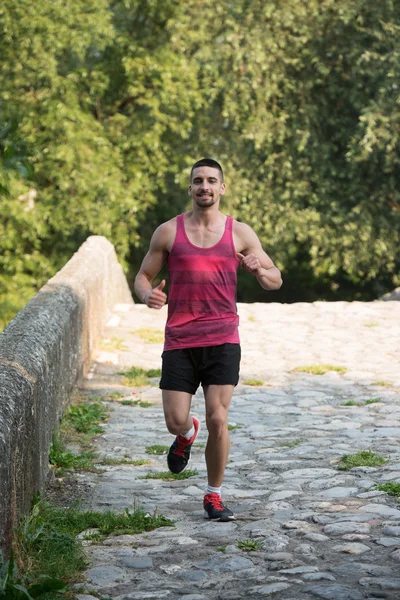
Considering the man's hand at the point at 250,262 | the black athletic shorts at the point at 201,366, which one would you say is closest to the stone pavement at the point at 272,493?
the black athletic shorts at the point at 201,366

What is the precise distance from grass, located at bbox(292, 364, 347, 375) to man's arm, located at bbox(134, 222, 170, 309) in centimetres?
516

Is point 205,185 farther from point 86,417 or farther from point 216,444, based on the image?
point 86,417

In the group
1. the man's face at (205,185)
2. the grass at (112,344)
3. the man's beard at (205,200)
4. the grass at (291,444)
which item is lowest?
the grass at (291,444)

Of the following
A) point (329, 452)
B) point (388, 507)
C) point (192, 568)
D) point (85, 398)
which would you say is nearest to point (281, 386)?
point (85, 398)

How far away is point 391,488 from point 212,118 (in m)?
19.0

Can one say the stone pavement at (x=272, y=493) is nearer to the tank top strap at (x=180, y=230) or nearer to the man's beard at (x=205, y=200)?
the tank top strap at (x=180, y=230)

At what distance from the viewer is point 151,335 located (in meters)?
13.4

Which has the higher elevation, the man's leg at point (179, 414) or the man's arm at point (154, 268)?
the man's arm at point (154, 268)

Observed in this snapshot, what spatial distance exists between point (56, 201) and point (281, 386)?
43.1 ft

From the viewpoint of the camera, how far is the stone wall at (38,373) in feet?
15.2

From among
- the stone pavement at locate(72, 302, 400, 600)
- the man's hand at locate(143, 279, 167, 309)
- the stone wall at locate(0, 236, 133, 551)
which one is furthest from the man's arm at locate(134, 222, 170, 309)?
the stone pavement at locate(72, 302, 400, 600)

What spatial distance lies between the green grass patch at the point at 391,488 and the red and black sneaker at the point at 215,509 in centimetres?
97

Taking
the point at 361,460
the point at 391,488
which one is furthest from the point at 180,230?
the point at 361,460

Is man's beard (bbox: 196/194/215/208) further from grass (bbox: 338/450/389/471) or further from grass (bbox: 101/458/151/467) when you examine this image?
grass (bbox: 101/458/151/467)
